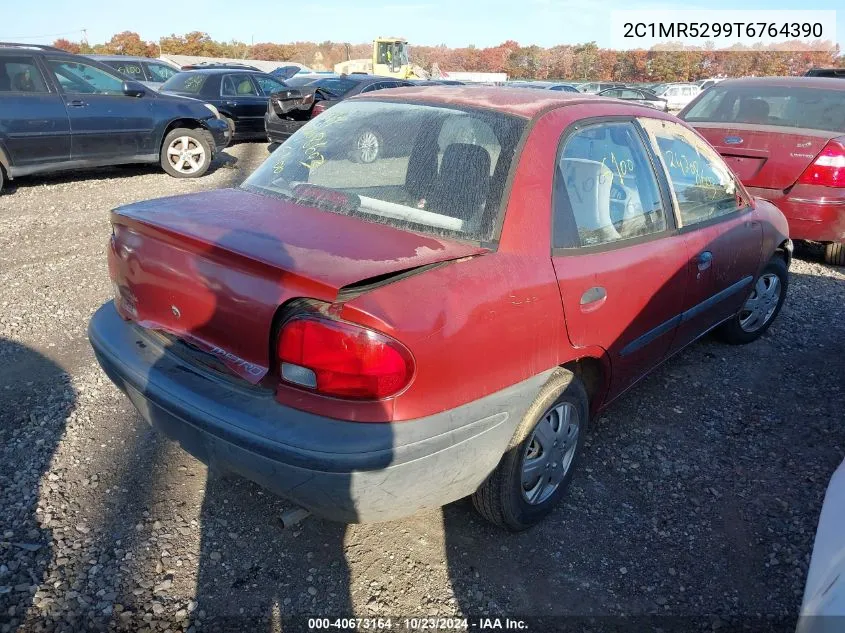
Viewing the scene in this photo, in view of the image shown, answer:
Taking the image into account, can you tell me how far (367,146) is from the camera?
2816 mm

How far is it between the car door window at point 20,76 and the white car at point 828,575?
29.2 feet

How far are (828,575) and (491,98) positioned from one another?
2117 mm

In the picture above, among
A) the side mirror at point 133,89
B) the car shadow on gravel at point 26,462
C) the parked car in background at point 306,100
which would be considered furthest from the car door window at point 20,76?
the car shadow on gravel at point 26,462

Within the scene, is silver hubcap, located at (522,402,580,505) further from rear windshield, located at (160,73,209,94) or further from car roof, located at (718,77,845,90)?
rear windshield, located at (160,73,209,94)

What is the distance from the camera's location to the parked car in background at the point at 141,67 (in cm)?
1420

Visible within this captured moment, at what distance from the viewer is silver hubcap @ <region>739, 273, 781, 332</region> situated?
4383 millimetres

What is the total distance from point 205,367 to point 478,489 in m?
1.08

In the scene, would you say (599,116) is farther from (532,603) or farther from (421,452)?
(532,603)

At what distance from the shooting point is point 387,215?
2.46 metres

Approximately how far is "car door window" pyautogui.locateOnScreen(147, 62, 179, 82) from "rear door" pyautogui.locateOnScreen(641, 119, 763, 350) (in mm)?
14814

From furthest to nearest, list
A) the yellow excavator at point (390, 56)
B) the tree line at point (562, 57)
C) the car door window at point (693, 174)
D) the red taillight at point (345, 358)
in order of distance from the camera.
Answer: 1. the tree line at point (562, 57)
2. the yellow excavator at point (390, 56)
3. the car door window at point (693, 174)
4. the red taillight at point (345, 358)

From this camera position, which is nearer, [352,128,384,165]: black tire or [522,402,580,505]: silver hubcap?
[522,402,580,505]: silver hubcap

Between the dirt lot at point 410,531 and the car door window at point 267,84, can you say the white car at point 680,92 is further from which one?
the dirt lot at point 410,531

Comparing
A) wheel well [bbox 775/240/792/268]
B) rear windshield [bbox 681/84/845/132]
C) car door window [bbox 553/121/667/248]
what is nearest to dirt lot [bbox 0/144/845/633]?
wheel well [bbox 775/240/792/268]
